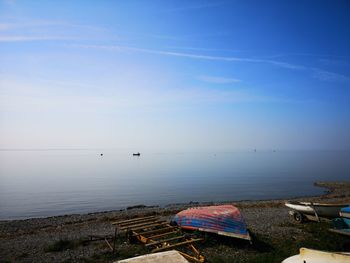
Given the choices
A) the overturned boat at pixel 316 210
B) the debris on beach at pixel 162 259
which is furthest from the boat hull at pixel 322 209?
the debris on beach at pixel 162 259

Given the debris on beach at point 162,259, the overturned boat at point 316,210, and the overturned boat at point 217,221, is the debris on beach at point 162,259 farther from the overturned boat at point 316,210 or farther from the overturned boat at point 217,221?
the overturned boat at point 316,210

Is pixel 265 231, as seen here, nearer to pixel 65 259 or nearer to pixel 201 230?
pixel 201 230

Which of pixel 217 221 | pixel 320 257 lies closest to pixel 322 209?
pixel 217 221

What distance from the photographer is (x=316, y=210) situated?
1747 cm

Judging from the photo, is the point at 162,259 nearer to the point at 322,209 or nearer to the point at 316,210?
the point at 316,210

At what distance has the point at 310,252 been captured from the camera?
27.9 ft

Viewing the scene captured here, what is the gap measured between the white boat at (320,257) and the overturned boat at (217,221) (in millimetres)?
4584

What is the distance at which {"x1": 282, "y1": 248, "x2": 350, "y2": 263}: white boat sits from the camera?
315 inches

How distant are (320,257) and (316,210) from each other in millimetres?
10491

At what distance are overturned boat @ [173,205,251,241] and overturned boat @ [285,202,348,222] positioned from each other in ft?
20.1

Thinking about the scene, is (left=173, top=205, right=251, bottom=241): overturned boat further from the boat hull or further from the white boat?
the boat hull

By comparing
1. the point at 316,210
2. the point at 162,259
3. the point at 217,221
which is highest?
the point at 162,259

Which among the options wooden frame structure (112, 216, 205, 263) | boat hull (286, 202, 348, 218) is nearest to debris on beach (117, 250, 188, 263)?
wooden frame structure (112, 216, 205, 263)

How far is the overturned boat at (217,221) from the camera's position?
43.7 feet
